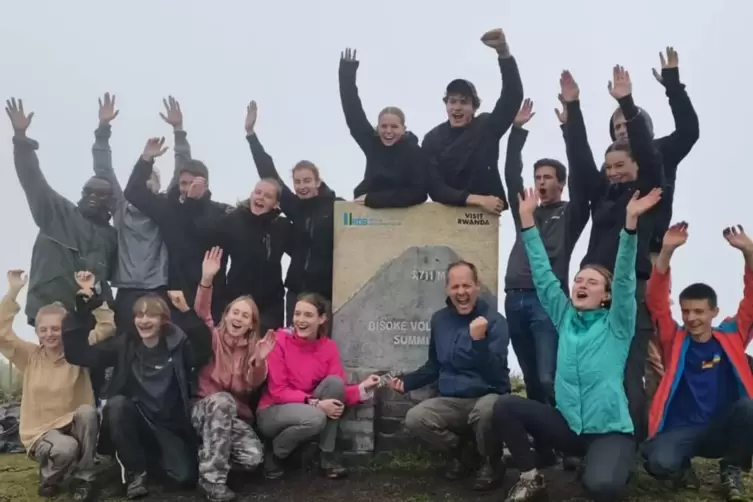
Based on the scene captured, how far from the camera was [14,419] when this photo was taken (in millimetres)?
8289

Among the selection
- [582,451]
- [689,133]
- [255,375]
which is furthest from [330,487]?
[689,133]

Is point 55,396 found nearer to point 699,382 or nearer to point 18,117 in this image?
point 18,117

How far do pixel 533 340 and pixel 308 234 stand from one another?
2181 mm

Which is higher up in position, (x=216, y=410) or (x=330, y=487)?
(x=216, y=410)

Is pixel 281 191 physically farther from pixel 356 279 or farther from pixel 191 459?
pixel 191 459

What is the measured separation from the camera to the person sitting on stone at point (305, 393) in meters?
5.75

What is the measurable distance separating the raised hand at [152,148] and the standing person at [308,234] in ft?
3.87

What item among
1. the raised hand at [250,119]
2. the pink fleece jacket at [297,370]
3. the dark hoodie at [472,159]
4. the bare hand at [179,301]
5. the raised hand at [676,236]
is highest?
the raised hand at [250,119]

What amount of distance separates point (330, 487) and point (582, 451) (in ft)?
6.12

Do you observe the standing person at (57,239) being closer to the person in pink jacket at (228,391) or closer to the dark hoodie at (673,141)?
the person in pink jacket at (228,391)

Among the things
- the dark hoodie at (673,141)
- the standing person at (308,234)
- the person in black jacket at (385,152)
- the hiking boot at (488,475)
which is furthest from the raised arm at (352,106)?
the hiking boot at (488,475)

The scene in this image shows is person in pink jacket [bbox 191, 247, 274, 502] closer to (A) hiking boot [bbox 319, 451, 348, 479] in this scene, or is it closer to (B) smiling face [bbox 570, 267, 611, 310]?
(A) hiking boot [bbox 319, 451, 348, 479]

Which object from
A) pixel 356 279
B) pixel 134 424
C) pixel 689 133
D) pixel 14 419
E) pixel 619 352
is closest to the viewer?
pixel 619 352

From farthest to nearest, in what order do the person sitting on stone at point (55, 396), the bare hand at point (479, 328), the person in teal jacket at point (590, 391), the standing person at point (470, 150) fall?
1. the standing person at point (470, 150)
2. the person sitting on stone at point (55, 396)
3. the bare hand at point (479, 328)
4. the person in teal jacket at point (590, 391)
